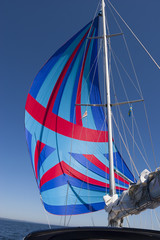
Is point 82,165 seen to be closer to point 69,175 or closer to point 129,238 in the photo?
point 69,175

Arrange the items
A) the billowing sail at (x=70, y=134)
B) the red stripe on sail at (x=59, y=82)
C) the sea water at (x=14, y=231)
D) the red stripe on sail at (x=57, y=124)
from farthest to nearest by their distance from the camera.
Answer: the sea water at (x=14, y=231)
the red stripe on sail at (x=59, y=82)
the red stripe on sail at (x=57, y=124)
the billowing sail at (x=70, y=134)

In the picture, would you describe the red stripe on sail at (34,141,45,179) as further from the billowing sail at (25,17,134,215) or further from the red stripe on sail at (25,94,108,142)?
the red stripe on sail at (25,94,108,142)

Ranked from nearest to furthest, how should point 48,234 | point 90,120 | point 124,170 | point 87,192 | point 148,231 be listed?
point 48,234 → point 148,231 → point 87,192 → point 124,170 → point 90,120

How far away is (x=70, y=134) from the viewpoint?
23.6 ft

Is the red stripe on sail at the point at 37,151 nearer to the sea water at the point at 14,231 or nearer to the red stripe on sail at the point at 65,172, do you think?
the red stripe on sail at the point at 65,172

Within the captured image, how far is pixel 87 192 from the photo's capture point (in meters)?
6.27

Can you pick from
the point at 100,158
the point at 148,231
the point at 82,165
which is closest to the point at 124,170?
the point at 100,158

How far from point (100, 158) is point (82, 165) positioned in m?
0.85

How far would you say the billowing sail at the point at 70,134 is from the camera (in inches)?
240

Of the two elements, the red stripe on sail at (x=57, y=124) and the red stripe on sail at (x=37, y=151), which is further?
the red stripe on sail at (x=57, y=124)

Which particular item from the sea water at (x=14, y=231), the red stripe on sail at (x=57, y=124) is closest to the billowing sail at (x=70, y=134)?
the red stripe on sail at (x=57, y=124)

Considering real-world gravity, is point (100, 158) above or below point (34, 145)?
below

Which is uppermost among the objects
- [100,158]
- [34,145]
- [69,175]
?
[34,145]

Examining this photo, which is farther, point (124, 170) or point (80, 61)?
point (80, 61)
